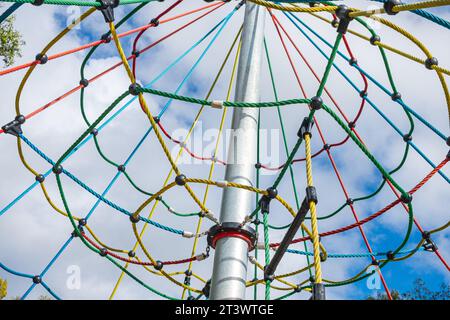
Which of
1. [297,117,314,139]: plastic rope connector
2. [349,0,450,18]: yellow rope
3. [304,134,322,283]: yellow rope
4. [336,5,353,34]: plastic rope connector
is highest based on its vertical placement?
[336,5,353,34]: plastic rope connector

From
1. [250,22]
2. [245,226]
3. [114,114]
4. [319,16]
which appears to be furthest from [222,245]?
[319,16]

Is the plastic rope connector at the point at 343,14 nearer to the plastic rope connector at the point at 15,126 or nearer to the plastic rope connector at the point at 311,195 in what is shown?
the plastic rope connector at the point at 311,195

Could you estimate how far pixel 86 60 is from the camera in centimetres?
555

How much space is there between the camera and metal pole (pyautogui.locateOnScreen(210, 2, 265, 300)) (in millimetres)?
3168

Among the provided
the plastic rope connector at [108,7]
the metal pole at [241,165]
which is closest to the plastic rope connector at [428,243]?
the metal pole at [241,165]

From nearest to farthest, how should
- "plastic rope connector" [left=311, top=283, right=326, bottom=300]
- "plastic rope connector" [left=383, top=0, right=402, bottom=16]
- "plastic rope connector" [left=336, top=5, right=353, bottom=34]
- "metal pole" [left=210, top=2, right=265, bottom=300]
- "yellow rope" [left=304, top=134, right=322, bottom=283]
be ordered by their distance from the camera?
"plastic rope connector" [left=311, top=283, right=326, bottom=300] < "yellow rope" [left=304, top=134, right=322, bottom=283] < "plastic rope connector" [left=383, top=0, right=402, bottom=16] < "plastic rope connector" [left=336, top=5, right=353, bottom=34] < "metal pole" [left=210, top=2, right=265, bottom=300]

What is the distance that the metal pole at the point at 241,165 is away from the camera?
A: 3.17m

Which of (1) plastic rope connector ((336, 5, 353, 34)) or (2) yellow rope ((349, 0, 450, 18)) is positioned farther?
(1) plastic rope connector ((336, 5, 353, 34))

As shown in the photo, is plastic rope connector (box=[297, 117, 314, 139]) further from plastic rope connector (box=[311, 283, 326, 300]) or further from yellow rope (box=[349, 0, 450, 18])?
plastic rope connector (box=[311, 283, 326, 300])

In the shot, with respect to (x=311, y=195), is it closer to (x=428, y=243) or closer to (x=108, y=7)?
(x=108, y=7)

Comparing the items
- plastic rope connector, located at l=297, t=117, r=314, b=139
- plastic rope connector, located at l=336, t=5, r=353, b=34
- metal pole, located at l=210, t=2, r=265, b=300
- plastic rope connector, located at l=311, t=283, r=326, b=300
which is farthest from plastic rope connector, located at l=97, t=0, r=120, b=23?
plastic rope connector, located at l=311, t=283, r=326, b=300

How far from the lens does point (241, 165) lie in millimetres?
3654

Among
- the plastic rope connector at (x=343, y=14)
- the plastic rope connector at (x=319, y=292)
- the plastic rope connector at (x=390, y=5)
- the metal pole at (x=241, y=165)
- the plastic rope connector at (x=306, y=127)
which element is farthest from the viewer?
the plastic rope connector at (x=306, y=127)

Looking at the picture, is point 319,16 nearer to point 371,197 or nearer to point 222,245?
point 371,197
